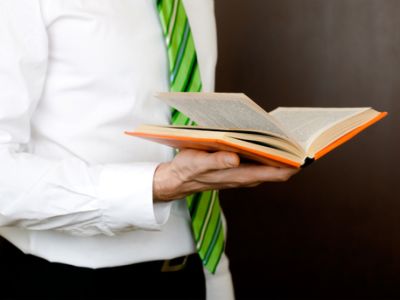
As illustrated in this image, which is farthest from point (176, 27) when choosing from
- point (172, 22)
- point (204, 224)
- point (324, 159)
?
point (324, 159)

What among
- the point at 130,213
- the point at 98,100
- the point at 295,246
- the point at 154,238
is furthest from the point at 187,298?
the point at 295,246

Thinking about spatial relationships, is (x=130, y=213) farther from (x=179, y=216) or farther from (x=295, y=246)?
(x=295, y=246)

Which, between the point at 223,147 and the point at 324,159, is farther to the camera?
the point at 324,159

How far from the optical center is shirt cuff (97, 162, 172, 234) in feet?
3.01

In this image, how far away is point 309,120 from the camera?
92cm

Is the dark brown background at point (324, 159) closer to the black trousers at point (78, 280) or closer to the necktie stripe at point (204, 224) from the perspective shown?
the necktie stripe at point (204, 224)

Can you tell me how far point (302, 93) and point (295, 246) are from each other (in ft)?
1.59

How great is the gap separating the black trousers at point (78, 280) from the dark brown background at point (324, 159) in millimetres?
890

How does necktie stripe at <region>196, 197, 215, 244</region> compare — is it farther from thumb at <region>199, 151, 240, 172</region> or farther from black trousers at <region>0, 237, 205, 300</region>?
thumb at <region>199, 151, 240, 172</region>

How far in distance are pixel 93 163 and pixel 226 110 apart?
340 millimetres

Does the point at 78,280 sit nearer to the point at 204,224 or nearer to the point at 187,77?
the point at 204,224

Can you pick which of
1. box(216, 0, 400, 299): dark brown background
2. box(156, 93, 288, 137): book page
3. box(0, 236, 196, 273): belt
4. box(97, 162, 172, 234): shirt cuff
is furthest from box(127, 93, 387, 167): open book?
box(216, 0, 400, 299): dark brown background

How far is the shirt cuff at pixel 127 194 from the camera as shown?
36.1 inches

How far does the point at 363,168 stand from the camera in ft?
6.08
